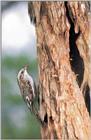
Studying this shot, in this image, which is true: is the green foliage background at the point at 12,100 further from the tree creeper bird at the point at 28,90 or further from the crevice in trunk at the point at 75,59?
the crevice in trunk at the point at 75,59

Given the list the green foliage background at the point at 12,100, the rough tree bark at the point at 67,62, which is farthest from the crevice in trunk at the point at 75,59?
the green foliage background at the point at 12,100

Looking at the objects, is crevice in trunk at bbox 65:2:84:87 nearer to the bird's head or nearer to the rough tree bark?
the rough tree bark

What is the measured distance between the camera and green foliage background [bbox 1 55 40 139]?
1.64m

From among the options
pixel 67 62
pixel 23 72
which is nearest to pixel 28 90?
pixel 23 72

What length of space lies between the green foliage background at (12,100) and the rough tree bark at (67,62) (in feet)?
0.32

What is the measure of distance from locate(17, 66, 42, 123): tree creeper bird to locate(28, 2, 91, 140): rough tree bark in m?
0.09

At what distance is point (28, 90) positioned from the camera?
1.62 meters

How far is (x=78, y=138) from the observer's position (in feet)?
5.07

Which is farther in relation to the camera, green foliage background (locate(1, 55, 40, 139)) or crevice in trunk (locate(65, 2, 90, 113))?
green foliage background (locate(1, 55, 40, 139))

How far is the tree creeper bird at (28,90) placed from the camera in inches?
63.6

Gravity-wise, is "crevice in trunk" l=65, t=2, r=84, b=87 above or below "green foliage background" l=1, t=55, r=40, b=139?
above

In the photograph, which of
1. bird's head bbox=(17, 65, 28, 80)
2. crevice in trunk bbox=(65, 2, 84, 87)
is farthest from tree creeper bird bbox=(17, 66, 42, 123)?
crevice in trunk bbox=(65, 2, 84, 87)

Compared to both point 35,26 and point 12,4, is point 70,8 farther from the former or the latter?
point 12,4

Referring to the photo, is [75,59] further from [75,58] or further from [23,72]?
[23,72]
